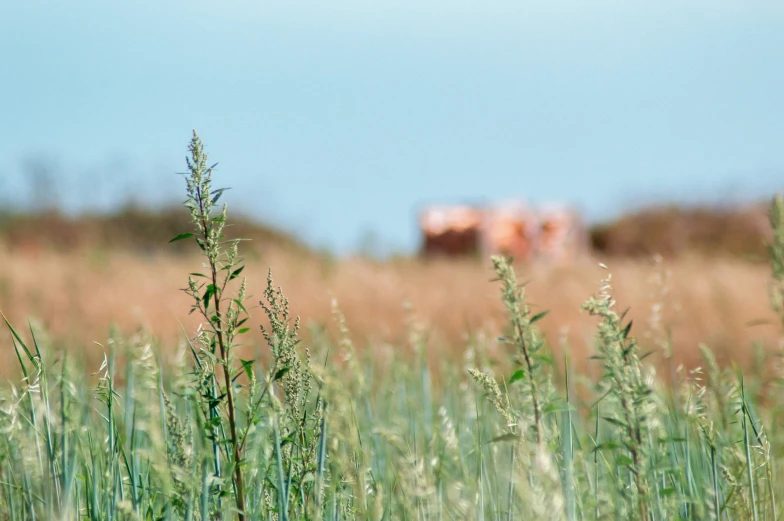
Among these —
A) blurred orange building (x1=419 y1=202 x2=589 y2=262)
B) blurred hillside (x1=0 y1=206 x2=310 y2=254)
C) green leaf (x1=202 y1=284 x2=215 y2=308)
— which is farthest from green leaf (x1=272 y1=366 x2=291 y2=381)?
blurred hillside (x1=0 y1=206 x2=310 y2=254)

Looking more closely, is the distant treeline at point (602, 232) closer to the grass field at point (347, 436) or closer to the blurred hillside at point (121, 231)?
Result: the blurred hillside at point (121, 231)

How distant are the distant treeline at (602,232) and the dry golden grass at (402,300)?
647cm

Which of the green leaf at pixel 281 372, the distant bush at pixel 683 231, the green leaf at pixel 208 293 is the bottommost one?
the distant bush at pixel 683 231

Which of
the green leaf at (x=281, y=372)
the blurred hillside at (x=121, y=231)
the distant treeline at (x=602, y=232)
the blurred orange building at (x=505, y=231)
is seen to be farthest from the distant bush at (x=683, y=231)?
the green leaf at (x=281, y=372)

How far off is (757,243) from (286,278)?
43.1 ft

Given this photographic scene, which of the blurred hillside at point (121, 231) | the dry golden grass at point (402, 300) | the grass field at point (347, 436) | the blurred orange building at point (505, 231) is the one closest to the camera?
the grass field at point (347, 436)

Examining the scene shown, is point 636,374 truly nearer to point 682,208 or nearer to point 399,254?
point 399,254

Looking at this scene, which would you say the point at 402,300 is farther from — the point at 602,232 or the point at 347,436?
the point at 602,232

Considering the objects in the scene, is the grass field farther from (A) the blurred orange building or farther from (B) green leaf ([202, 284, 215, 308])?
(A) the blurred orange building

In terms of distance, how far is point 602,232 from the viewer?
22672 mm

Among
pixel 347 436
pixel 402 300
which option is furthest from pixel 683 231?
pixel 347 436

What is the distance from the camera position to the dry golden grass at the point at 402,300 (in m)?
7.94

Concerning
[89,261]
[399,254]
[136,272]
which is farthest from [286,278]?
[399,254]

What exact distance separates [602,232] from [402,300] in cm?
1561
